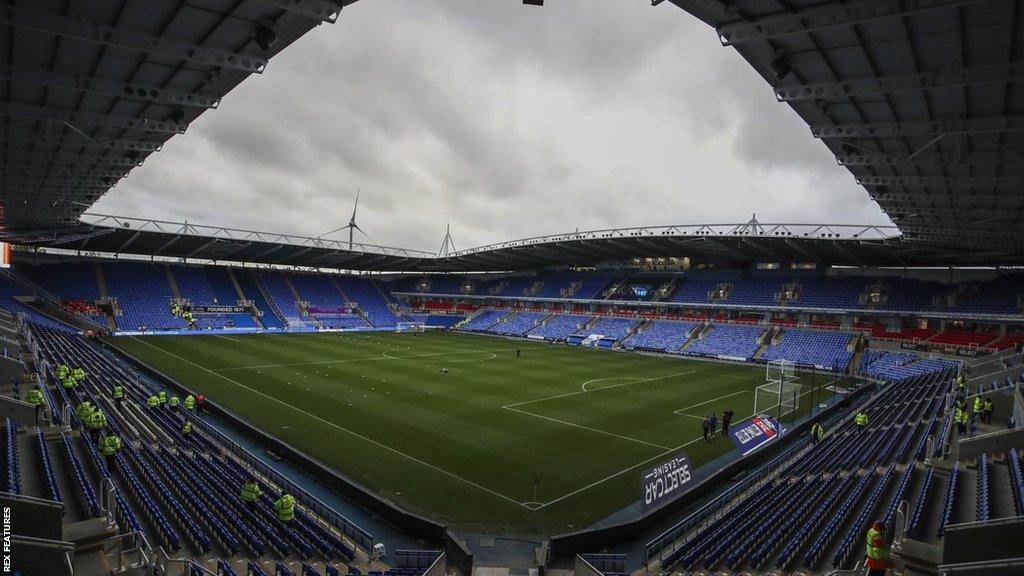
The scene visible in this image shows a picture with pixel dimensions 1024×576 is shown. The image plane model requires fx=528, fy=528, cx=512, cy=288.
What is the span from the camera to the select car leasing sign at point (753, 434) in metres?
17.9

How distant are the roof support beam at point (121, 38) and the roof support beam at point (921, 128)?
13439 millimetres

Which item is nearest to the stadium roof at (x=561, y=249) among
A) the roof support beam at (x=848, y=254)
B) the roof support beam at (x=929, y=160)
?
the roof support beam at (x=848, y=254)

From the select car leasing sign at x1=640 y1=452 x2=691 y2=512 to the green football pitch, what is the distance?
4.63 ft

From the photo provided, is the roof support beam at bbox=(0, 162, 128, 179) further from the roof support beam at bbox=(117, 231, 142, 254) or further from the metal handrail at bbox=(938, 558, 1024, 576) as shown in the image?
the roof support beam at bbox=(117, 231, 142, 254)

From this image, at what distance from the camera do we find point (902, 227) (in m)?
27.1

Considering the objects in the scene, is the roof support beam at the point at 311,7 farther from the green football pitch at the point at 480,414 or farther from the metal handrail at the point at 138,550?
the green football pitch at the point at 480,414

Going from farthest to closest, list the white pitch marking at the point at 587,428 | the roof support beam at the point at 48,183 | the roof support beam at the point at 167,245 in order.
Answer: the roof support beam at the point at 167,245 → the roof support beam at the point at 48,183 → the white pitch marking at the point at 587,428

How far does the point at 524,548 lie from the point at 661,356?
38214 millimetres

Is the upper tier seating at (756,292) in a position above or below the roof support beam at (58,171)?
below

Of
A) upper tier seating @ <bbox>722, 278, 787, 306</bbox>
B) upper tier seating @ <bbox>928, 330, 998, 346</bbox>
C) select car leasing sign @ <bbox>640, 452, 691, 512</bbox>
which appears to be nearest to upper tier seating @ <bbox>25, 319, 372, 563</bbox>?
select car leasing sign @ <bbox>640, 452, 691, 512</bbox>

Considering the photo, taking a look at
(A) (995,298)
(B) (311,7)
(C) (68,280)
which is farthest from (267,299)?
(A) (995,298)

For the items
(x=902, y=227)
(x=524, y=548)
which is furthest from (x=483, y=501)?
(x=902, y=227)

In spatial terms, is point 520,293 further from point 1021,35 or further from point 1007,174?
point 1021,35

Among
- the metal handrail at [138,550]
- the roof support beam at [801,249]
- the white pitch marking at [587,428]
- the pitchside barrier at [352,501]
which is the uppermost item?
the roof support beam at [801,249]
